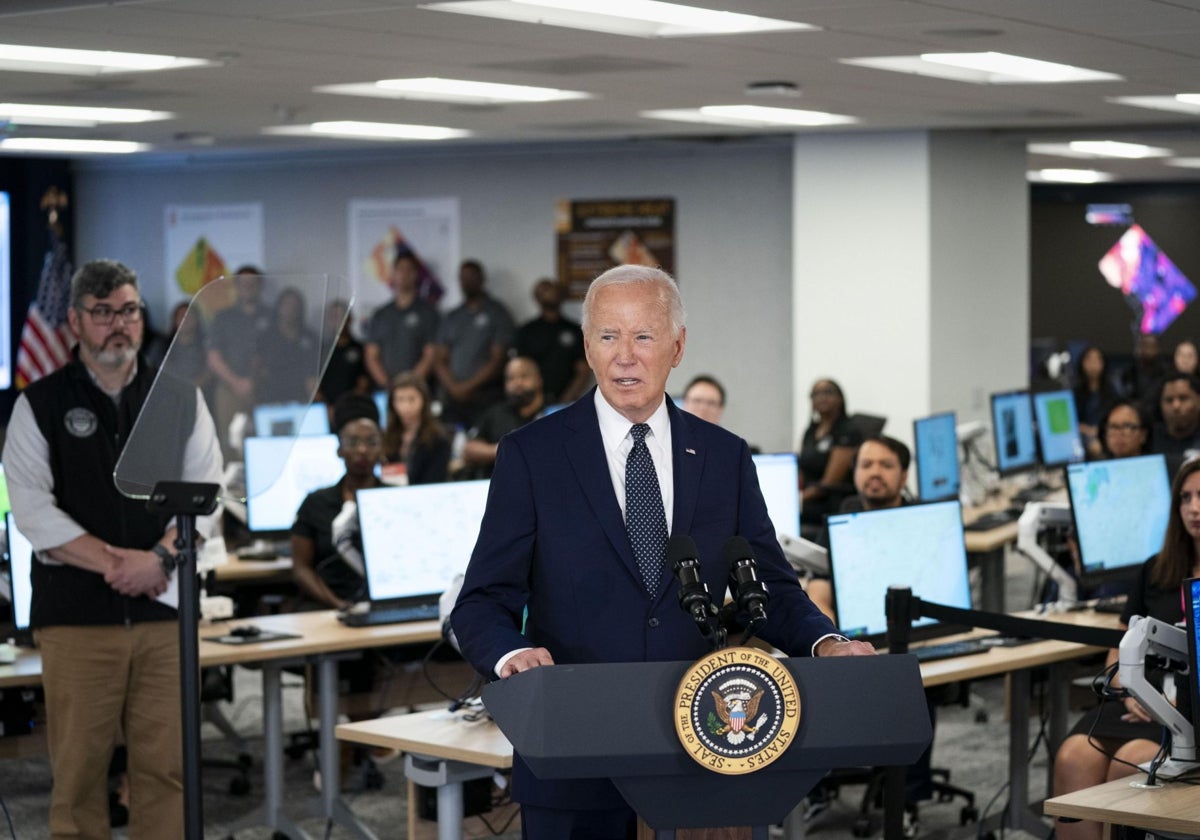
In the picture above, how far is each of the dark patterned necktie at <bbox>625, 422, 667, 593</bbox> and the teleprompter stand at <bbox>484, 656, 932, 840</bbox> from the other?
44cm

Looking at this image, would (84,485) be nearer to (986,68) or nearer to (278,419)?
(278,419)

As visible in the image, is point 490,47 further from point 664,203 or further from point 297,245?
point 297,245

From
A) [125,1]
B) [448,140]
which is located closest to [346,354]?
[448,140]

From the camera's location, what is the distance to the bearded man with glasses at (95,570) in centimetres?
438

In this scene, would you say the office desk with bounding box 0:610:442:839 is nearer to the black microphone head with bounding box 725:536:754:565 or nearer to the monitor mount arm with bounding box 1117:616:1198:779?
the monitor mount arm with bounding box 1117:616:1198:779

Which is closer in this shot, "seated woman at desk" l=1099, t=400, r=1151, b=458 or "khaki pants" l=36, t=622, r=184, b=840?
"khaki pants" l=36, t=622, r=184, b=840

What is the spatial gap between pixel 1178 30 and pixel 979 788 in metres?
2.91

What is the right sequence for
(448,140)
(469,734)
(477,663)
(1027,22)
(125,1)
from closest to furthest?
(477,663), (469,734), (125,1), (1027,22), (448,140)

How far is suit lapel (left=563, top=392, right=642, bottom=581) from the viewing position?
2.64 m

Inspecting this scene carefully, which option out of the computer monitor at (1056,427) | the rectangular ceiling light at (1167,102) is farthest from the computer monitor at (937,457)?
the rectangular ceiling light at (1167,102)

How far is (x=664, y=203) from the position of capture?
13406 mm

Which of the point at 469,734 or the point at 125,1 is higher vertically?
the point at 125,1

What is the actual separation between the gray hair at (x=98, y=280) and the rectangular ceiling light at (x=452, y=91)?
3731 mm

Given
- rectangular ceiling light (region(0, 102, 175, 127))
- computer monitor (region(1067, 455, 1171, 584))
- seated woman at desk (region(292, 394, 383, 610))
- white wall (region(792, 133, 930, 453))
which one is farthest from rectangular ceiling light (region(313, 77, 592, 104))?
computer monitor (region(1067, 455, 1171, 584))
